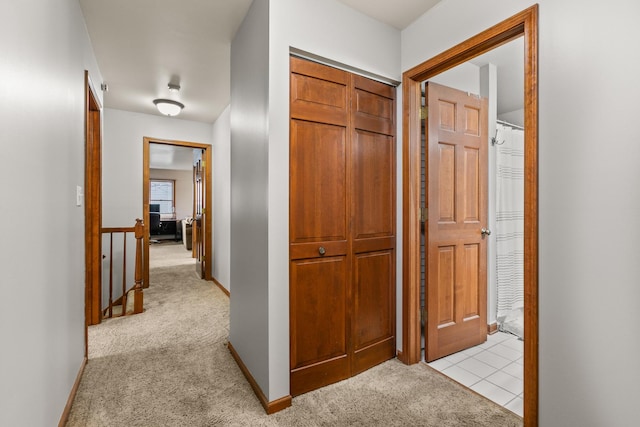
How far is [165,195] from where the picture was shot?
11.1 metres

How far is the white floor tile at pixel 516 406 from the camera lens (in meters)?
1.73

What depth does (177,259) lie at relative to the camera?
264 inches

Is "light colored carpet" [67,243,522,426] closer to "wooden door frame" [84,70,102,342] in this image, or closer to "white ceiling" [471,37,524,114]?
"wooden door frame" [84,70,102,342]

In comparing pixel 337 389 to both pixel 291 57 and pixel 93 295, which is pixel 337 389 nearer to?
pixel 291 57

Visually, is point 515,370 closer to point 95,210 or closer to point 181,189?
point 95,210

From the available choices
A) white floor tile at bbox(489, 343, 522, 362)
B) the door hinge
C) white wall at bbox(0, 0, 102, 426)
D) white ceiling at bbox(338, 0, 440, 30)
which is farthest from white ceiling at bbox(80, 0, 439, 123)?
white floor tile at bbox(489, 343, 522, 362)

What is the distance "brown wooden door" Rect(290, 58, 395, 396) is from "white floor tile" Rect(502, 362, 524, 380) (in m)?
0.83

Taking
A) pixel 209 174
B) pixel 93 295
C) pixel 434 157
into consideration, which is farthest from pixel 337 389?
pixel 209 174

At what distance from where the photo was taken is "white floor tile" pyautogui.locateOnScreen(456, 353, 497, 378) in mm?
2141

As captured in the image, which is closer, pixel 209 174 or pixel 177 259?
pixel 209 174

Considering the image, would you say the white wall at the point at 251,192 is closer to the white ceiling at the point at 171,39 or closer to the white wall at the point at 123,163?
the white ceiling at the point at 171,39

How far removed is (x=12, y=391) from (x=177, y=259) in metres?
6.14

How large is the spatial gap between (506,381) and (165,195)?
11.6 metres

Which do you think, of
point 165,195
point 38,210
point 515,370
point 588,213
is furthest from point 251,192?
point 165,195
